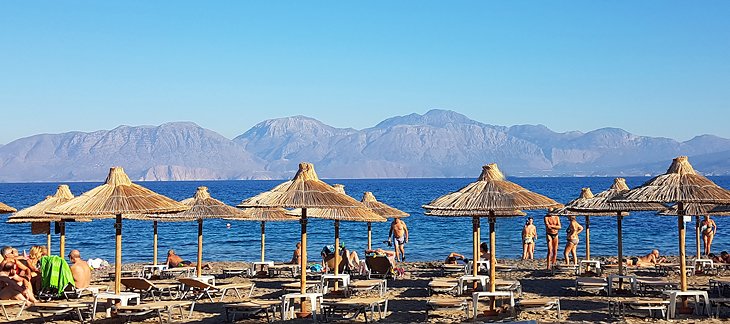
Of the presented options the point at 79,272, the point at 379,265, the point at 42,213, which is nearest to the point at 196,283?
the point at 79,272

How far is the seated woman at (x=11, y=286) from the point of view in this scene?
12.4 meters

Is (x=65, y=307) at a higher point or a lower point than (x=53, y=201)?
lower

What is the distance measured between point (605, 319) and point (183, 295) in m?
6.35

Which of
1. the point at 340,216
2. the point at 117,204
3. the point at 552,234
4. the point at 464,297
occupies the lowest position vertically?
the point at 464,297

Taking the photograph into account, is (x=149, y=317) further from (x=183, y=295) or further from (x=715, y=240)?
(x=715, y=240)

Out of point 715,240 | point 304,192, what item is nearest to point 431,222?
point 715,240

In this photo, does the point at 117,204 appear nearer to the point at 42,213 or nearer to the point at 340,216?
the point at 42,213

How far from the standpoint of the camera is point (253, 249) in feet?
112

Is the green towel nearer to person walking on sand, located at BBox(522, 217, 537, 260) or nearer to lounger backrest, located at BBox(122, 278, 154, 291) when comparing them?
lounger backrest, located at BBox(122, 278, 154, 291)

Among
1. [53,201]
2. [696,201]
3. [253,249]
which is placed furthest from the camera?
[253,249]

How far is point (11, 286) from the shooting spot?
12.4m

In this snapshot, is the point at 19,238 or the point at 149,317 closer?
the point at 149,317

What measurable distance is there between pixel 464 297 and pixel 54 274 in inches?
229

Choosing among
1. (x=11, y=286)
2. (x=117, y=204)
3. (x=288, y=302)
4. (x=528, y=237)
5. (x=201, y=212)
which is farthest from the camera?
(x=528, y=237)
